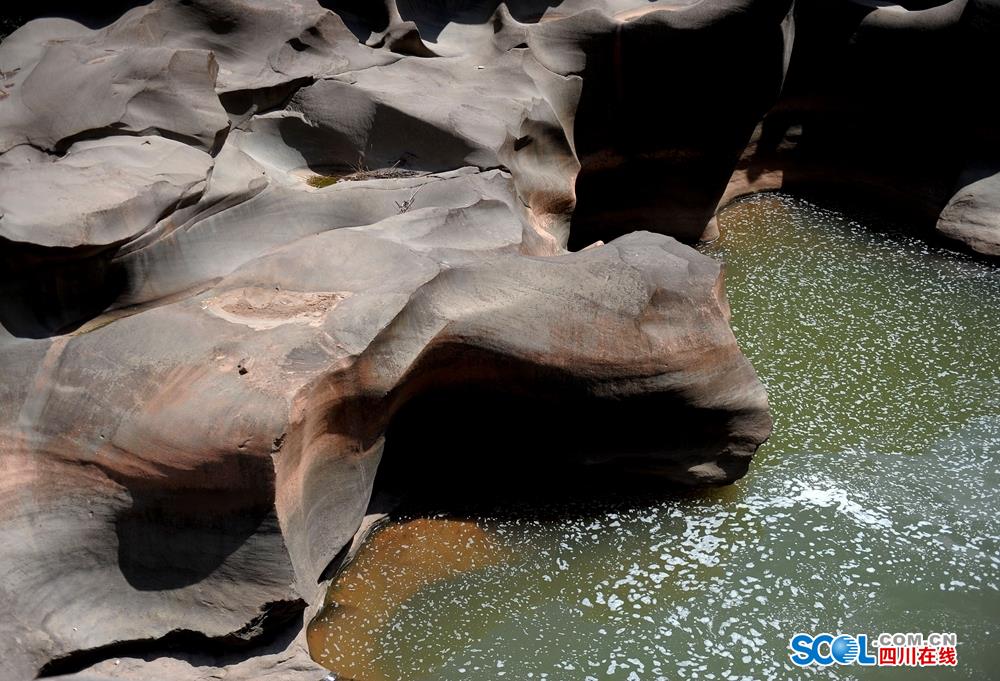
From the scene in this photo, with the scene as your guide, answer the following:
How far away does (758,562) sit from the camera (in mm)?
4121

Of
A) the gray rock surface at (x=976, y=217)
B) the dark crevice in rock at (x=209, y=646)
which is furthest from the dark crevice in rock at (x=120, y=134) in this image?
the gray rock surface at (x=976, y=217)

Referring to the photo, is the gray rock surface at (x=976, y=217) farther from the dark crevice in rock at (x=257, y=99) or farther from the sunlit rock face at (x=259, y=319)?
the dark crevice in rock at (x=257, y=99)

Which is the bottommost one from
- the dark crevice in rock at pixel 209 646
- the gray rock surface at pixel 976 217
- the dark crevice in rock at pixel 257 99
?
the dark crevice in rock at pixel 209 646

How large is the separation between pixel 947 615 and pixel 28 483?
3.51m

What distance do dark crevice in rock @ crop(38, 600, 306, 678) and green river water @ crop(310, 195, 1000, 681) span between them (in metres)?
0.24

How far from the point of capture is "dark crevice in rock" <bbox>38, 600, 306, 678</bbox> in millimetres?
3455

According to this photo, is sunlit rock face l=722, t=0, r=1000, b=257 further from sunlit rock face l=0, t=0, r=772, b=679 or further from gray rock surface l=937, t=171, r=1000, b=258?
sunlit rock face l=0, t=0, r=772, b=679

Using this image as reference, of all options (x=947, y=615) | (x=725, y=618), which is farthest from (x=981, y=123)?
(x=725, y=618)

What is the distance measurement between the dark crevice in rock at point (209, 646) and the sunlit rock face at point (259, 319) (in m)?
0.01

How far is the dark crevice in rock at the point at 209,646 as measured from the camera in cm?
346
